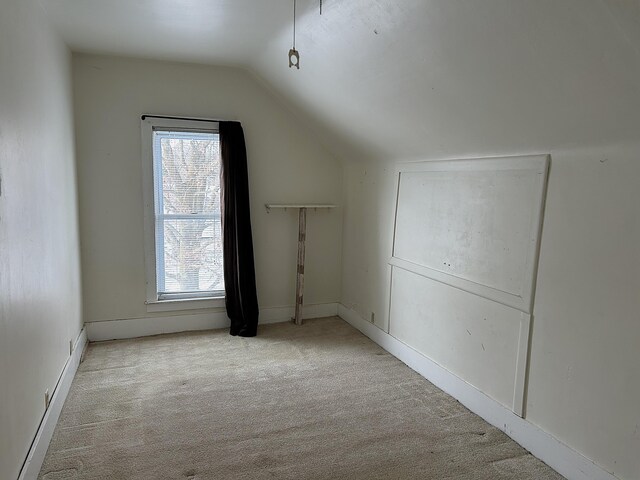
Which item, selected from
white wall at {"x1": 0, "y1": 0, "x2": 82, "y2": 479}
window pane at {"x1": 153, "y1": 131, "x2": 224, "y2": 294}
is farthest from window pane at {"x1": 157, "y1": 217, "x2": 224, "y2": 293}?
white wall at {"x1": 0, "y1": 0, "x2": 82, "y2": 479}

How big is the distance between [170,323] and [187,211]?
1.06m

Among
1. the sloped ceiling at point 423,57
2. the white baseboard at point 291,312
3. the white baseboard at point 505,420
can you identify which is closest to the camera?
A: the sloped ceiling at point 423,57

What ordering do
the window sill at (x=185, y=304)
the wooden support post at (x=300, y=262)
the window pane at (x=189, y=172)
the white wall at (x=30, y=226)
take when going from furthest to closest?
the wooden support post at (x=300, y=262)
the window sill at (x=185, y=304)
the window pane at (x=189, y=172)
the white wall at (x=30, y=226)

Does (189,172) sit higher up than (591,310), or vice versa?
(189,172)

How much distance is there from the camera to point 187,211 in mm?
4152

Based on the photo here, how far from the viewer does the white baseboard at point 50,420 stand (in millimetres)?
2061

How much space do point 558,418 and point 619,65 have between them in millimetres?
1679

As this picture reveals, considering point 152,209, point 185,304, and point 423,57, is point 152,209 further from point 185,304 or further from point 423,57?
point 423,57

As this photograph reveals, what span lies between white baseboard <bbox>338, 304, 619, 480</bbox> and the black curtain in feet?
4.26

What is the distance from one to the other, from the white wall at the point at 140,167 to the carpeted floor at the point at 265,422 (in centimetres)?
70

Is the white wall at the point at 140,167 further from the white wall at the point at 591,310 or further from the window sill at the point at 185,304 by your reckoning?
the white wall at the point at 591,310

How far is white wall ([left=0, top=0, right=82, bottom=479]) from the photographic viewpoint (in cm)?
185

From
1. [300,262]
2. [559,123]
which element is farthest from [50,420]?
[559,123]

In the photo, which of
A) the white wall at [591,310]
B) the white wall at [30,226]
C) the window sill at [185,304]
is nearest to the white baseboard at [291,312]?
the window sill at [185,304]
